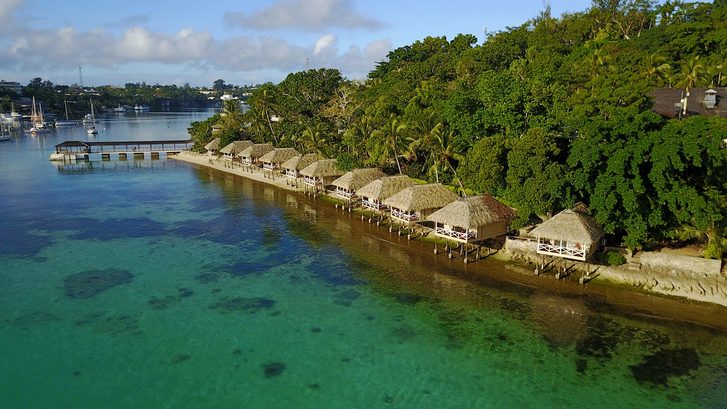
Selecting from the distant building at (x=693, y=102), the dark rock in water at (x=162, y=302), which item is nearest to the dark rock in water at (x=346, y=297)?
the dark rock in water at (x=162, y=302)

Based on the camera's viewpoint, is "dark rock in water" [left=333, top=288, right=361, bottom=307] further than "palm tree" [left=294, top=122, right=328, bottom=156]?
No

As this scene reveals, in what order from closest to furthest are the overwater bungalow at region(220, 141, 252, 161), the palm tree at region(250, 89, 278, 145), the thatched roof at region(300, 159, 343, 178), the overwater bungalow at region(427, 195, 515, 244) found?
the overwater bungalow at region(427, 195, 515, 244)
the thatched roof at region(300, 159, 343, 178)
the overwater bungalow at region(220, 141, 252, 161)
the palm tree at region(250, 89, 278, 145)

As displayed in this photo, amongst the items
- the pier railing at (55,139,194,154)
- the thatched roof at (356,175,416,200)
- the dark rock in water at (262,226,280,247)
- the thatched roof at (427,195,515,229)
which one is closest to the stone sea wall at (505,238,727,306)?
the thatched roof at (427,195,515,229)

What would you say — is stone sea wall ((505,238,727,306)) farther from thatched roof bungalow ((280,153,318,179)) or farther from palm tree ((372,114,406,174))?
thatched roof bungalow ((280,153,318,179))

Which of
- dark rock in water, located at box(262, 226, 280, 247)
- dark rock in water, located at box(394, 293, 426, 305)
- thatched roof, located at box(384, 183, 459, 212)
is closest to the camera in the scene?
dark rock in water, located at box(394, 293, 426, 305)

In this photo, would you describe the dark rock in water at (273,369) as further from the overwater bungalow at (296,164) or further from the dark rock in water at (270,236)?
the overwater bungalow at (296,164)

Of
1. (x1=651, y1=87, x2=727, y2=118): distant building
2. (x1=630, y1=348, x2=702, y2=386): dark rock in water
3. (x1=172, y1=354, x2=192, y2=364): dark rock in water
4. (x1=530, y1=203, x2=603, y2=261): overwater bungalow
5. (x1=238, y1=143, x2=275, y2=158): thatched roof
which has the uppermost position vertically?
Result: (x1=651, y1=87, x2=727, y2=118): distant building
